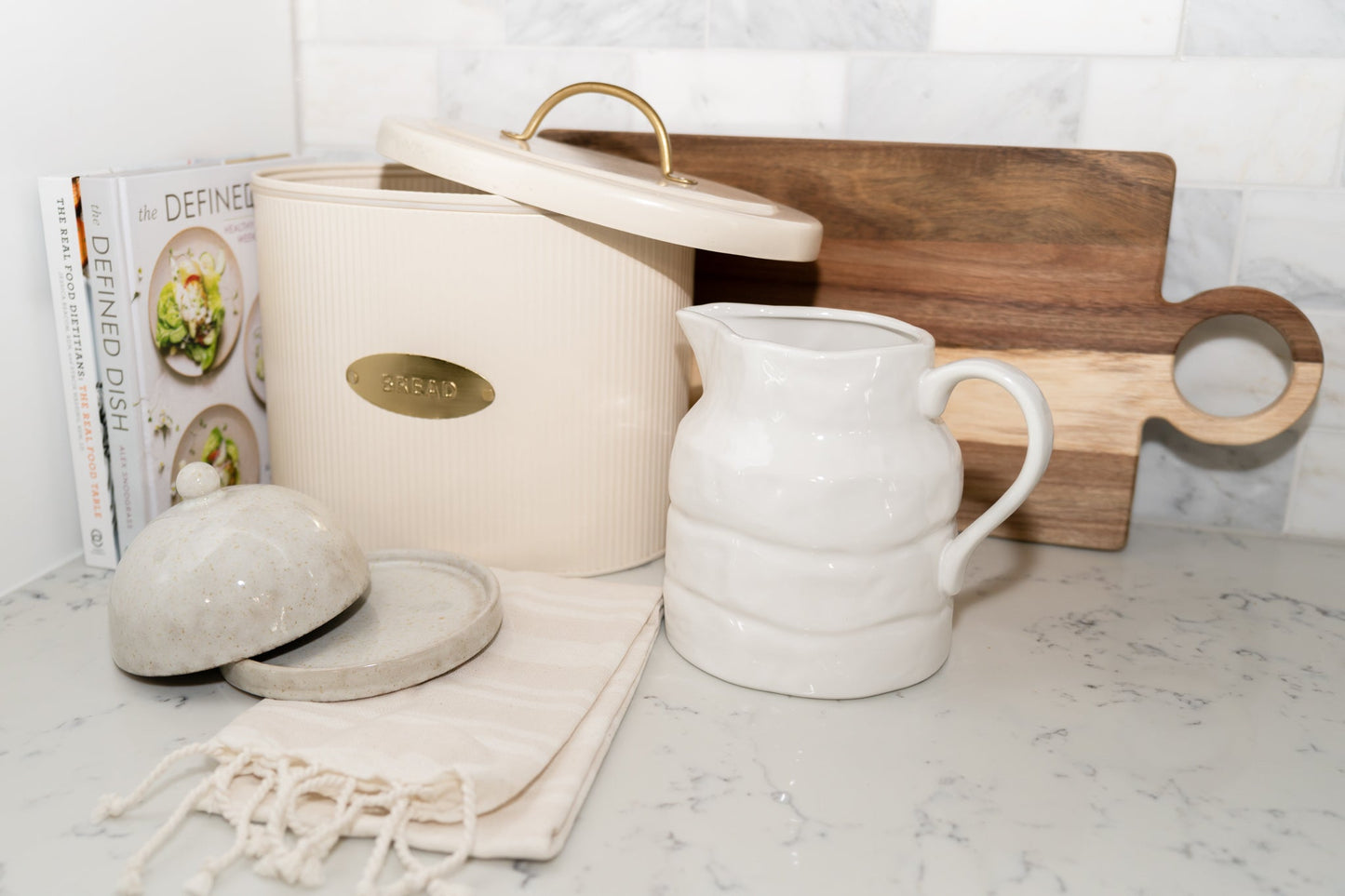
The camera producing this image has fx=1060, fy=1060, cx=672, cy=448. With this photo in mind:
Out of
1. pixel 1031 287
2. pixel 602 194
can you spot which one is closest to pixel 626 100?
pixel 602 194

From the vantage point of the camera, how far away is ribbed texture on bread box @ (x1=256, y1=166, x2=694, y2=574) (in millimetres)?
687

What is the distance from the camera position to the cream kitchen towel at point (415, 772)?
0.47m

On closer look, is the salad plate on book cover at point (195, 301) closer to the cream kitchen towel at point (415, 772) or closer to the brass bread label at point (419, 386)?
the brass bread label at point (419, 386)

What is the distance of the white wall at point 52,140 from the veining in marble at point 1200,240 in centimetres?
82

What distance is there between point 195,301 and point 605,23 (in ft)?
1.40

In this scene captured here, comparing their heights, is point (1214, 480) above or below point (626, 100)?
below

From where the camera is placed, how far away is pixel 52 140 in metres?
0.73

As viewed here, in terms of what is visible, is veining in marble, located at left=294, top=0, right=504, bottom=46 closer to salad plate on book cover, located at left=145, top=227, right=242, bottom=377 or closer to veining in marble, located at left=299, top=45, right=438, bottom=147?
veining in marble, located at left=299, top=45, right=438, bottom=147

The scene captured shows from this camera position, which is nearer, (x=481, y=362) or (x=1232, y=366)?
(x=481, y=362)

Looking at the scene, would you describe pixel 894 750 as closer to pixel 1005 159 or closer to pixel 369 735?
pixel 369 735

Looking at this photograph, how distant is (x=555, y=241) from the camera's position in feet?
2.24

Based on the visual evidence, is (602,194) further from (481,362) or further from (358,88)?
(358,88)

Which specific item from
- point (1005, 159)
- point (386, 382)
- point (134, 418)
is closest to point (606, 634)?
point (386, 382)

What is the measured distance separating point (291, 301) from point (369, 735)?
13.0 inches
